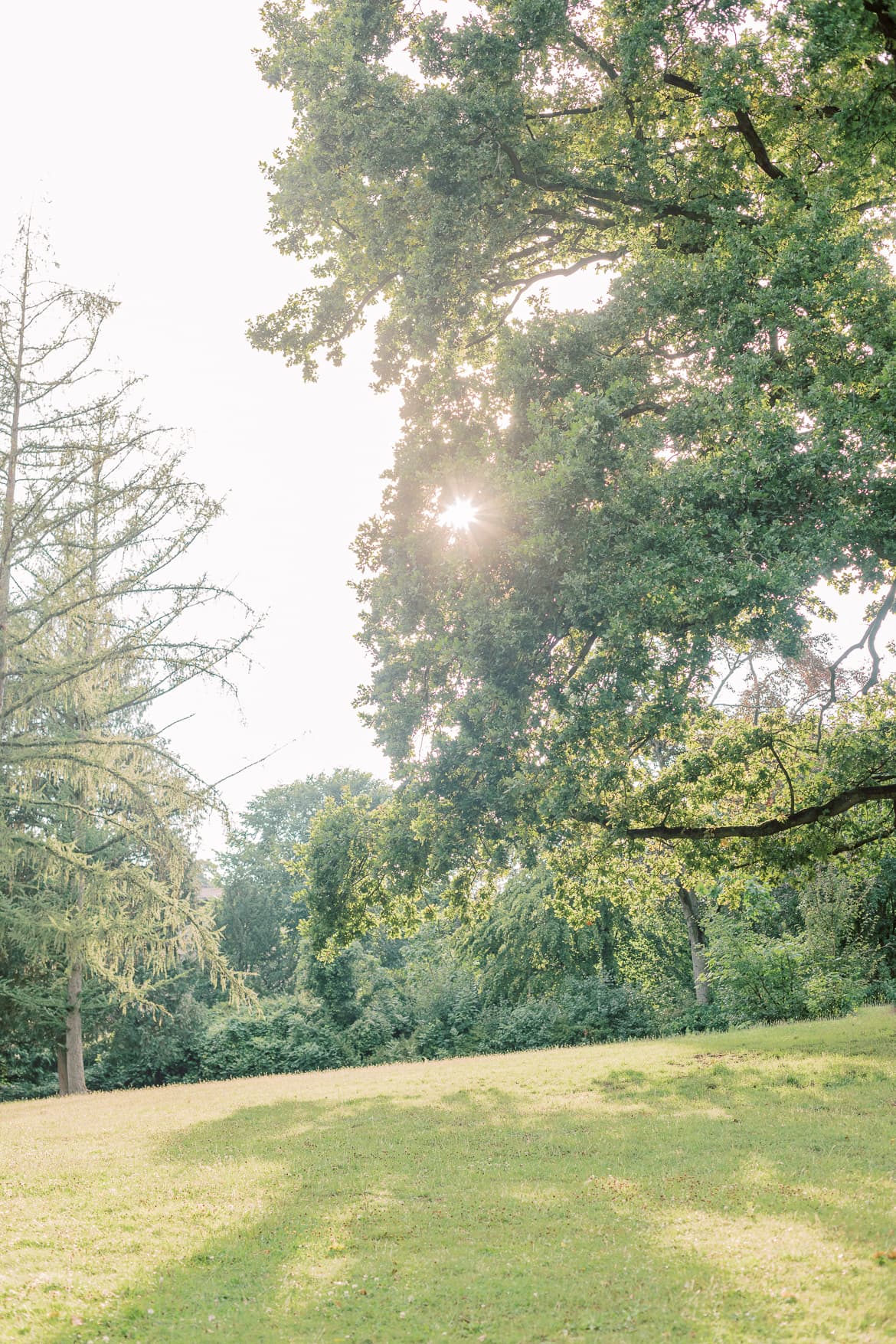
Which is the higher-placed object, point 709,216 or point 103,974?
point 709,216

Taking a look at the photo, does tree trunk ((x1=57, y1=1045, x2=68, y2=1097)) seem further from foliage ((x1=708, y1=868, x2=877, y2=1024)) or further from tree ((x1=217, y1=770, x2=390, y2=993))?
foliage ((x1=708, y1=868, x2=877, y2=1024))

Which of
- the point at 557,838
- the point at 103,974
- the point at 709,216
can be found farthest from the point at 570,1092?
the point at 709,216

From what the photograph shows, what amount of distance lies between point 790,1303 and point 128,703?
49.4 ft

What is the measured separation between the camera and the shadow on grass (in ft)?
19.4

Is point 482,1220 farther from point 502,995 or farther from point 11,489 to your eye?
point 502,995

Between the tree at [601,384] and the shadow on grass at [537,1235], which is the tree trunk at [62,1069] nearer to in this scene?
the tree at [601,384]

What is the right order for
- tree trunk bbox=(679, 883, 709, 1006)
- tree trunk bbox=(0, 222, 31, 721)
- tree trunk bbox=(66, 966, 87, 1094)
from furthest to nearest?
tree trunk bbox=(679, 883, 709, 1006) < tree trunk bbox=(66, 966, 87, 1094) < tree trunk bbox=(0, 222, 31, 721)

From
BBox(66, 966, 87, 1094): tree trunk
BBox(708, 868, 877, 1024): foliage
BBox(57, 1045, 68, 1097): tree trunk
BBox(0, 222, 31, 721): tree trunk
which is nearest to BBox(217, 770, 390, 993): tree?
BBox(57, 1045, 68, 1097): tree trunk

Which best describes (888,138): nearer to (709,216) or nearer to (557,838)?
(709,216)

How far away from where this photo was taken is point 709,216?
14.2 m

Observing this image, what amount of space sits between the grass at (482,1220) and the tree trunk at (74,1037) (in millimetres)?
12414

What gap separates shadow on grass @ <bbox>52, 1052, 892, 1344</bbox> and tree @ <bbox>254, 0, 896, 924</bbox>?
14.9ft

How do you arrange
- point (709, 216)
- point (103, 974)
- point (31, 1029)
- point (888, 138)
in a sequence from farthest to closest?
1. point (31, 1029)
2. point (103, 974)
3. point (709, 216)
4. point (888, 138)

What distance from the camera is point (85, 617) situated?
16.3 meters
